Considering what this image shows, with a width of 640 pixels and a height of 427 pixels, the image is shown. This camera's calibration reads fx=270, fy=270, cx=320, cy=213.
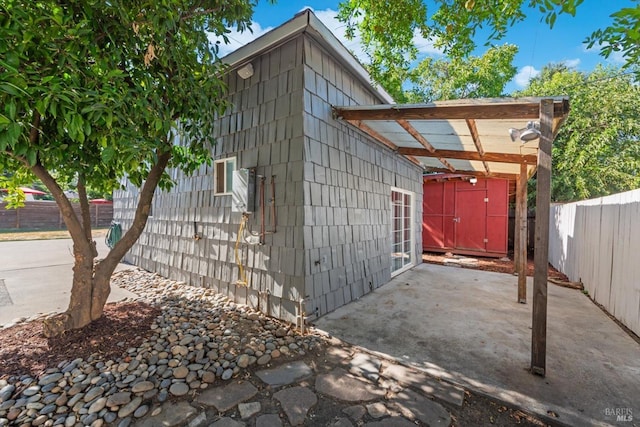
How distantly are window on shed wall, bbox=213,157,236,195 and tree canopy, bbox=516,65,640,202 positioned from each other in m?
11.6

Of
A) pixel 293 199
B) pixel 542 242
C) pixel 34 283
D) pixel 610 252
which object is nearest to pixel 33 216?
pixel 34 283

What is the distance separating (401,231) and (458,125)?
11.0ft

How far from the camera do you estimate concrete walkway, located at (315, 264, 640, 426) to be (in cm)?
200

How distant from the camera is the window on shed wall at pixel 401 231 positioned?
590 centimetres

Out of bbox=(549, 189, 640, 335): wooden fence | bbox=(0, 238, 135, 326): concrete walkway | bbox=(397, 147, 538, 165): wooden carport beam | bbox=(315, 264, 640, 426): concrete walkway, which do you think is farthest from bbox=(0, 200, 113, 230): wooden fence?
bbox=(549, 189, 640, 335): wooden fence

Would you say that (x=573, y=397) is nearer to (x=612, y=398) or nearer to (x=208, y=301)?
(x=612, y=398)

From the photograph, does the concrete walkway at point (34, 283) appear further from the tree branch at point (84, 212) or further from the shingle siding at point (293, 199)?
the shingle siding at point (293, 199)

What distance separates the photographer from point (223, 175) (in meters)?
4.18

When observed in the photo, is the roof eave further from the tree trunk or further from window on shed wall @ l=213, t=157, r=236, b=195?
the tree trunk

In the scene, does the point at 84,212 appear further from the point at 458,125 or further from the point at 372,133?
the point at 458,125

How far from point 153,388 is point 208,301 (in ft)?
6.11

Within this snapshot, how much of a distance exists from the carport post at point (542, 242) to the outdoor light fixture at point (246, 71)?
3.39m

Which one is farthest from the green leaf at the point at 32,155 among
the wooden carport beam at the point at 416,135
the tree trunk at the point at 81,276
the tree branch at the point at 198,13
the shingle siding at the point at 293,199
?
the wooden carport beam at the point at 416,135

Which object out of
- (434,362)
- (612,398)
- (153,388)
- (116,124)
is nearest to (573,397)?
(612,398)
